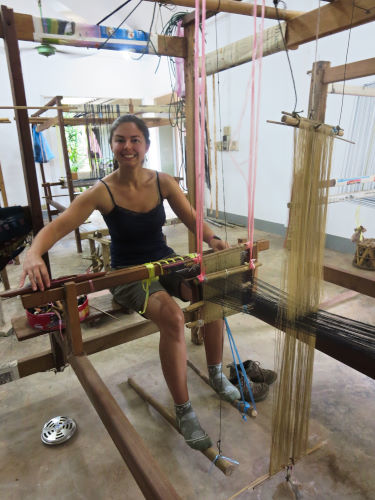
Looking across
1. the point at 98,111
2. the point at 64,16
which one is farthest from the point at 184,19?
the point at 64,16

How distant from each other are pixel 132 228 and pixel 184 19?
1.18 m

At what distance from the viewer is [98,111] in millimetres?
4395

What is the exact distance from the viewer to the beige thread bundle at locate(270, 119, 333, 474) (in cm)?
110

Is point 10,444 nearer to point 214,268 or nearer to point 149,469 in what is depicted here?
point 149,469

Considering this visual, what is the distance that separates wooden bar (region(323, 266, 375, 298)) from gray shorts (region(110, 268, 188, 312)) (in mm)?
957

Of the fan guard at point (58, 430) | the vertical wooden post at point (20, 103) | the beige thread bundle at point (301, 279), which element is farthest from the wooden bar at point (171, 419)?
the vertical wooden post at point (20, 103)

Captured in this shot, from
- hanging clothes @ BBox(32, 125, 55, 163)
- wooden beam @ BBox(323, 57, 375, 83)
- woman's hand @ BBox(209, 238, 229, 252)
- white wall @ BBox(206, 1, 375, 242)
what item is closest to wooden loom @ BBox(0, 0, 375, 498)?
woman's hand @ BBox(209, 238, 229, 252)

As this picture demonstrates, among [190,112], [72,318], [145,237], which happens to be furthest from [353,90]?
[72,318]

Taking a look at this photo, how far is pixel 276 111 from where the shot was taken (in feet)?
16.2

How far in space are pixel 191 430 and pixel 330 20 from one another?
78.7 inches

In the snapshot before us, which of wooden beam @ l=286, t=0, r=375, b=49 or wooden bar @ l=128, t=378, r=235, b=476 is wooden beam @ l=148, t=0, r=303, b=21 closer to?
wooden beam @ l=286, t=0, r=375, b=49

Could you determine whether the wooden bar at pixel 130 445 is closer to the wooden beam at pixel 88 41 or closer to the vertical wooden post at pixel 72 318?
the vertical wooden post at pixel 72 318

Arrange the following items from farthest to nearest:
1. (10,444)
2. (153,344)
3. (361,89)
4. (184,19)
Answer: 1. (361,89)
2. (153,344)
3. (184,19)
4. (10,444)

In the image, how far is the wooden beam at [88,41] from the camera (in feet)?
4.84
